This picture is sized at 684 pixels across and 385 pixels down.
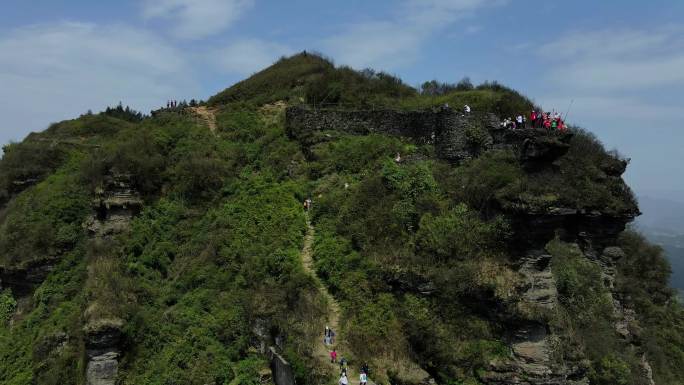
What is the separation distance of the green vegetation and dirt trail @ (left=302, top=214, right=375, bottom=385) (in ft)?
0.99

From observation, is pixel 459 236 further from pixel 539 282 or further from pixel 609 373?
pixel 609 373

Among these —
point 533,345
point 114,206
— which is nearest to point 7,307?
point 114,206

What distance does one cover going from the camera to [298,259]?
20.4 metres

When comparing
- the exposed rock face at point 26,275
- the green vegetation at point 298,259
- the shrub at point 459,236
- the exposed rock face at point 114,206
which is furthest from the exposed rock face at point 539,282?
the exposed rock face at point 26,275

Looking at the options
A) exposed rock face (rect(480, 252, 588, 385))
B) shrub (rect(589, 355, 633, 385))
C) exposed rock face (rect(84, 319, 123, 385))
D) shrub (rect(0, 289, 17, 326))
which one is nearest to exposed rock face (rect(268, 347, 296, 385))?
exposed rock face (rect(480, 252, 588, 385))

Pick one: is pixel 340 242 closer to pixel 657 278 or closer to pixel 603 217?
pixel 603 217

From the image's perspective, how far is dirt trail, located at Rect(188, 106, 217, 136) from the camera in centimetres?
3141

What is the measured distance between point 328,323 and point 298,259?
3632 millimetres

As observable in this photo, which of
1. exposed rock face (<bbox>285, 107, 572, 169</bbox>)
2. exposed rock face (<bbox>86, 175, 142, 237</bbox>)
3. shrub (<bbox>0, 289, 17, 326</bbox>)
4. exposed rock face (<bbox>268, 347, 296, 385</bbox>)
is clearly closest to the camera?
exposed rock face (<bbox>268, 347, 296, 385</bbox>)

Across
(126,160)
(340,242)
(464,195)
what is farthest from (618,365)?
(126,160)

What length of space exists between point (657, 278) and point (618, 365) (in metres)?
18.8

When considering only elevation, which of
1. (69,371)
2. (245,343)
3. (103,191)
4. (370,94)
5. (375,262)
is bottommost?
(69,371)

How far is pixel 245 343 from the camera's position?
1769 cm

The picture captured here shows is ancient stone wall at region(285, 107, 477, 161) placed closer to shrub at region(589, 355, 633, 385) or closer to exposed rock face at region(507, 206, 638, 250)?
exposed rock face at region(507, 206, 638, 250)
